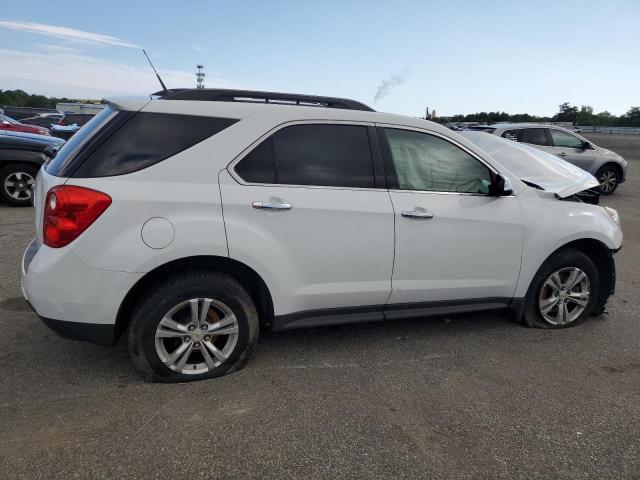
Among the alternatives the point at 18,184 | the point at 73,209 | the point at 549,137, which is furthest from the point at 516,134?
the point at 73,209

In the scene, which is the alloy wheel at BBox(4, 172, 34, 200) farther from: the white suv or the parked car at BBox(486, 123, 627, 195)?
the parked car at BBox(486, 123, 627, 195)

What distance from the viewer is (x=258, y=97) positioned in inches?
128

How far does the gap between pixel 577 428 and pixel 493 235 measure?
1.40 metres

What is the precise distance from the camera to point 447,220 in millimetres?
3395

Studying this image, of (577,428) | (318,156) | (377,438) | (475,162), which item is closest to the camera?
(377,438)

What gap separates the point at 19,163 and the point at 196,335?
6.56 metres

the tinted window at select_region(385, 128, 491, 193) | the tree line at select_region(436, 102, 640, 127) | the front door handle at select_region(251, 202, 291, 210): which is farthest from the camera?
the tree line at select_region(436, 102, 640, 127)

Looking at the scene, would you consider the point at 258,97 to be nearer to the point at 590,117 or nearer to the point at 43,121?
the point at 43,121

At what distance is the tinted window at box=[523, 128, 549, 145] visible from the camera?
11.1 meters

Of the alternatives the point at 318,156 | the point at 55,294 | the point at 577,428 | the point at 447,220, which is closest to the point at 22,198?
the point at 55,294

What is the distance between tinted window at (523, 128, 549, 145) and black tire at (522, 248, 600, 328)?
787 cm

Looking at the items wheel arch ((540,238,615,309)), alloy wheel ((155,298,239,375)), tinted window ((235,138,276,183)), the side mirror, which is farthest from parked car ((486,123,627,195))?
alloy wheel ((155,298,239,375))

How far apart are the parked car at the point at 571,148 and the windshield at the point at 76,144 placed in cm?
969

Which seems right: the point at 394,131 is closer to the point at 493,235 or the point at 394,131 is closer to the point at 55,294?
the point at 493,235
